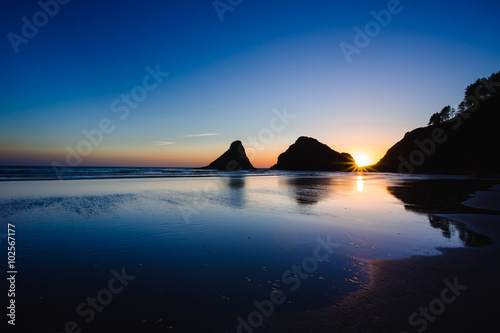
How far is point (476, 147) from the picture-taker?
236 feet

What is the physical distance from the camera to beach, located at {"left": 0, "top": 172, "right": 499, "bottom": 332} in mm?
3934

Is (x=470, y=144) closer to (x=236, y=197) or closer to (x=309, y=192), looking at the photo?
(x=309, y=192)

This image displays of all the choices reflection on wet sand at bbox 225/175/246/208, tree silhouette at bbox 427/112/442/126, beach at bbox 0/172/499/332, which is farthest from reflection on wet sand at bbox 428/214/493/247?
tree silhouette at bbox 427/112/442/126

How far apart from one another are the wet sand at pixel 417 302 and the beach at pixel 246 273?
3 centimetres

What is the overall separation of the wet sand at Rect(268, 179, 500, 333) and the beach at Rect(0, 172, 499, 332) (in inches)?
1.1

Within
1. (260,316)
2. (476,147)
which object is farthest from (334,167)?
(260,316)

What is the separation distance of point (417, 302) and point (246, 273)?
3.61m

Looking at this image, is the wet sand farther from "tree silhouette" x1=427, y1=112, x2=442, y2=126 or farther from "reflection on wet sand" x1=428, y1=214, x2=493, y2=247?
"tree silhouette" x1=427, y1=112, x2=442, y2=126

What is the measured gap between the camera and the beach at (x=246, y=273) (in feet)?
12.9

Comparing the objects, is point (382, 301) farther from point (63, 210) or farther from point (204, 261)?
point (63, 210)

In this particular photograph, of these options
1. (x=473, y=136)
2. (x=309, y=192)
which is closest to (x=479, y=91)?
(x=473, y=136)

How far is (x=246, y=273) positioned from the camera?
5.66 metres

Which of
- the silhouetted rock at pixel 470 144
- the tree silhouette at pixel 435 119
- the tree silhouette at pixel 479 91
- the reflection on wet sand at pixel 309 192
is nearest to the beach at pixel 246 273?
the reflection on wet sand at pixel 309 192

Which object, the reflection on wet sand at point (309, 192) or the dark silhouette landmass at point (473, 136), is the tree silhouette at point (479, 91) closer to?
the dark silhouette landmass at point (473, 136)
